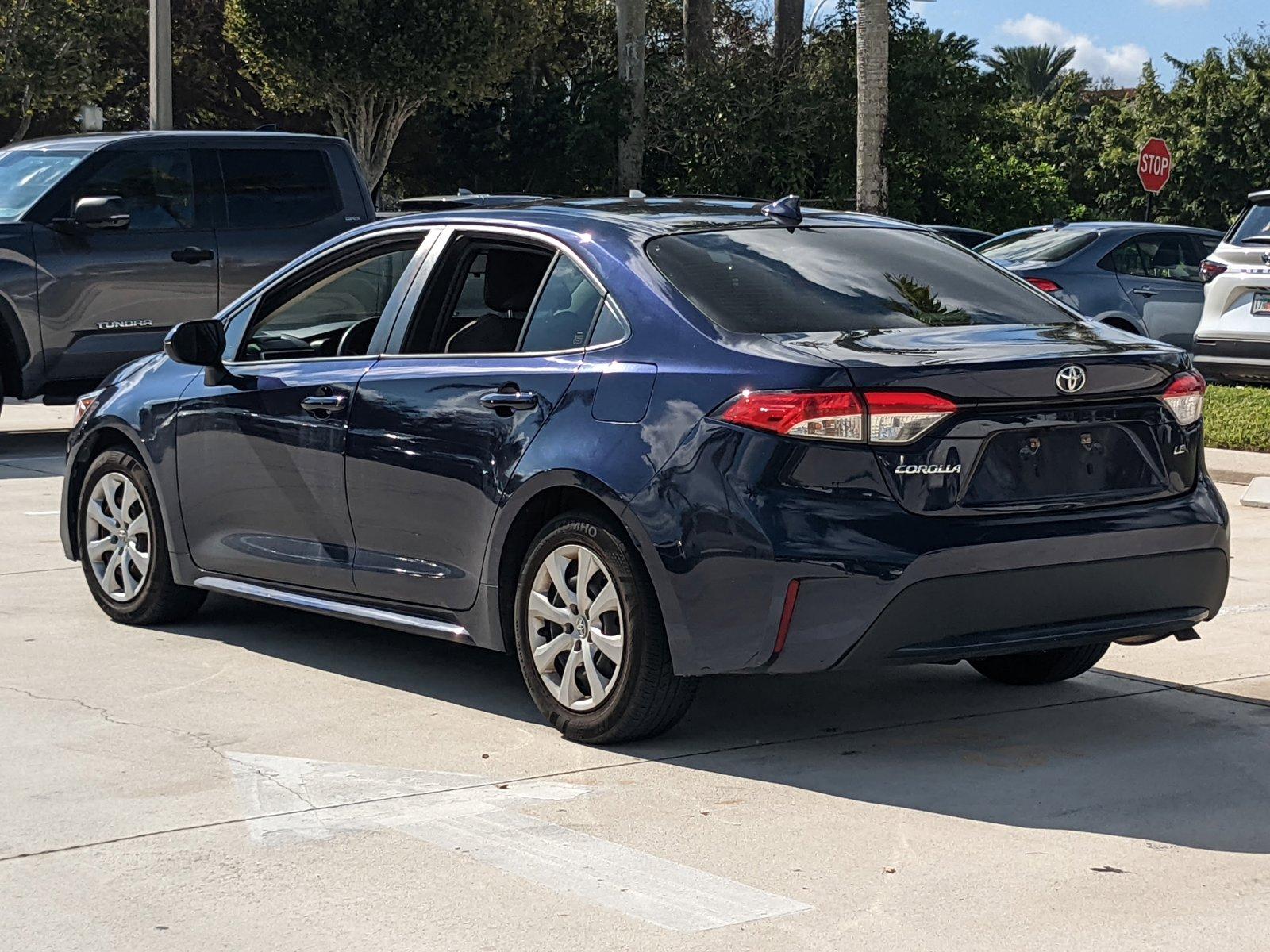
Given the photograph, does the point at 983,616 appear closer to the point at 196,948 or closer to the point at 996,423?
the point at 996,423

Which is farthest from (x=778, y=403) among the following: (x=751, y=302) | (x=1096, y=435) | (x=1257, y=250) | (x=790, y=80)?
(x=790, y=80)

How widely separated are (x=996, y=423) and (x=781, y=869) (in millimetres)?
1432

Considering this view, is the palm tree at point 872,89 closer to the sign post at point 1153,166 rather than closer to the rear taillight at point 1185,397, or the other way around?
the sign post at point 1153,166

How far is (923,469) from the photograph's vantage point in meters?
5.16

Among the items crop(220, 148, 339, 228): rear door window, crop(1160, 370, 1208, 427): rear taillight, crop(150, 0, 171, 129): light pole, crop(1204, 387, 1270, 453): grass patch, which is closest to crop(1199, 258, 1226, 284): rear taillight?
crop(1204, 387, 1270, 453): grass patch

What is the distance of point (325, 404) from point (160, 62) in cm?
1830

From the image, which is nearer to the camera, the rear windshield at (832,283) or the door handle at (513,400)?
the rear windshield at (832,283)

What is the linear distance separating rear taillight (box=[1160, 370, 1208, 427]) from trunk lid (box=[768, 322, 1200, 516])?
0.03m

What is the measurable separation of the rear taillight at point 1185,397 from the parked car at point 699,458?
12 mm

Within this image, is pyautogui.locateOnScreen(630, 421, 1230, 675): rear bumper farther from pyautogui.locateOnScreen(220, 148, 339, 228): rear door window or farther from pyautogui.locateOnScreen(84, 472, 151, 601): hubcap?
pyautogui.locateOnScreen(220, 148, 339, 228): rear door window

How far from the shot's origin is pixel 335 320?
7047 mm

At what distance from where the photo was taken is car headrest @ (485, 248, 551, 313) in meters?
6.18

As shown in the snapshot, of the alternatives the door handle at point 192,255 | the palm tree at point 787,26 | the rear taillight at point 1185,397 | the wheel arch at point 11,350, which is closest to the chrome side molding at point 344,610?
the rear taillight at point 1185,397

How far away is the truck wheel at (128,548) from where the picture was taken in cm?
734
